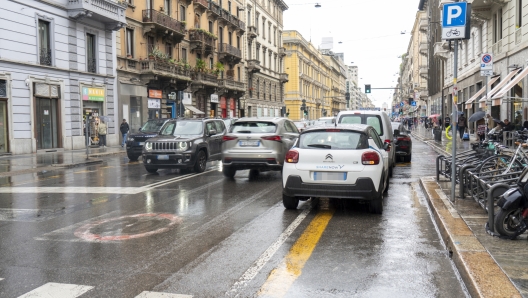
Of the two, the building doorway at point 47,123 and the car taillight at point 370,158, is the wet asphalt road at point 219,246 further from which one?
the building doorway at point 47,123

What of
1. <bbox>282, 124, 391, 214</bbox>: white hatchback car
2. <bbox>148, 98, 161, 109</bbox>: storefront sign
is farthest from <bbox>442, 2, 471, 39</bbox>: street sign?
<bbox>148, 98, 161, 109</bbox>: storefront sign

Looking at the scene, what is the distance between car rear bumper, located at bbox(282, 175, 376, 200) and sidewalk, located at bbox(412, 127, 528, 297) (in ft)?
3.66

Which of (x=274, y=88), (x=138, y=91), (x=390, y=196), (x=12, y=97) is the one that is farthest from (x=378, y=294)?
(x=274, y=88)

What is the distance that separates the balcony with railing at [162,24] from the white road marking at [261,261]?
94.2 feet

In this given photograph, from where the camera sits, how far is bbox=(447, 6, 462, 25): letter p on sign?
8391mm

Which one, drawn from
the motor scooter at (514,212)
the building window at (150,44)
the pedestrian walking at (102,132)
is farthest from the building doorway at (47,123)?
the motor scooter at (514,212)

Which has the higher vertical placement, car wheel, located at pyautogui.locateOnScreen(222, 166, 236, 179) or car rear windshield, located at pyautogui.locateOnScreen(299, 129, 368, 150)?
car rear windshield, located at pyautogui.locateOnScreen(299, 129, 368, 150)

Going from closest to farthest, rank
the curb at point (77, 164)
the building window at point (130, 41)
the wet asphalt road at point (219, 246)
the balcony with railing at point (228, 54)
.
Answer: the wet asphalt road at point (219, 246) < the curb at point (77, 164) < the building window at point (130, 41) < the balcony with railing at point (228, 54)

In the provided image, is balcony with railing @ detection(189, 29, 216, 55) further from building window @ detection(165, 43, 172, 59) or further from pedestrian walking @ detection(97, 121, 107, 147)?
pedestrian walking @ detection(97, 121, 107, 147)

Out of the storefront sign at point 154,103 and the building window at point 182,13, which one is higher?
the building window at point 182,13

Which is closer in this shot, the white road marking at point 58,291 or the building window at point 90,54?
the white road marking at point 58,291

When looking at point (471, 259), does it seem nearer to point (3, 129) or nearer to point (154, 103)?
point (3, 129)

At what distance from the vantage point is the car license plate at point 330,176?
25.5 feet

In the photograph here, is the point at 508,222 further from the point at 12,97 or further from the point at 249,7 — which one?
the point at 249,7
